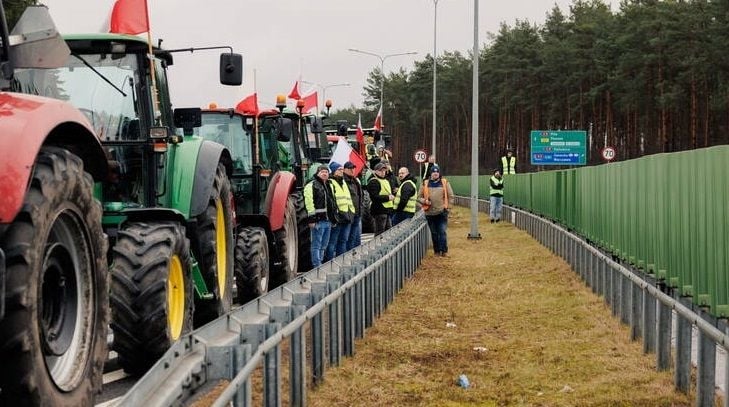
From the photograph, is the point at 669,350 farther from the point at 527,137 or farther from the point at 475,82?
the point at 527,137

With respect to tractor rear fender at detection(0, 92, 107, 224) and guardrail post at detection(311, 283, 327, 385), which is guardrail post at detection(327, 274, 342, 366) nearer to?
guardrail post at detection(311, 283, 327, 385)

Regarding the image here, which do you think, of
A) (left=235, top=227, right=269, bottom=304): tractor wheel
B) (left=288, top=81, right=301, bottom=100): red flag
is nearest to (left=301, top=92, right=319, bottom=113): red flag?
(left=288, top=81, right=301, bottom=100): red flag

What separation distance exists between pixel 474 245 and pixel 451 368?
59.1ft

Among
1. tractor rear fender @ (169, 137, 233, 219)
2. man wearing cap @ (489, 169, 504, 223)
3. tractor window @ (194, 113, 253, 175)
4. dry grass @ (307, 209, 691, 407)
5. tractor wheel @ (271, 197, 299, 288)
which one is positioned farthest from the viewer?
man wearing cap @ (489, 169, 504, 223)

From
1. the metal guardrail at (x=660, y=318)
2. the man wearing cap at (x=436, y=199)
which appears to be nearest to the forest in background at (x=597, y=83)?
the man wearing cap at (x=436, y=199)

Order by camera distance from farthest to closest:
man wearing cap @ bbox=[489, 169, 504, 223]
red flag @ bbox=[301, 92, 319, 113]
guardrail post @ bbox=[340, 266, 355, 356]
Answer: man wearing cap @ bbox=[489, 169, 504, 223] < red flag @ bbox=[301, 92, 319, 113] < guardrail post @ bbox=[340, 266, 355, 356]

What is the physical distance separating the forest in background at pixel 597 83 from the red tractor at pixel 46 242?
175 feet

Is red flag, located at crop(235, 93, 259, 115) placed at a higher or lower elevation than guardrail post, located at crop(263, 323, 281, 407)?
higher

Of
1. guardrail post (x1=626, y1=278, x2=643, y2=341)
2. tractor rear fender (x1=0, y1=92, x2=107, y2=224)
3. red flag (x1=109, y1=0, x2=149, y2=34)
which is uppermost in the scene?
red flag (x1=109, y1=0, x2=149, y2=34)

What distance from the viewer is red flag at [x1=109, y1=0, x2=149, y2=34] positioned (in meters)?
9.92

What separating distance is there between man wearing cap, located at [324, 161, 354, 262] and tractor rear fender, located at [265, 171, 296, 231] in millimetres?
3173

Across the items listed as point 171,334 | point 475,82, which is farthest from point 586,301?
point 475,82

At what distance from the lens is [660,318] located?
9969 millimetres

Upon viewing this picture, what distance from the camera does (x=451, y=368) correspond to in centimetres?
1055
